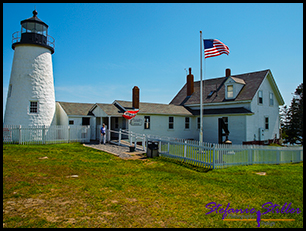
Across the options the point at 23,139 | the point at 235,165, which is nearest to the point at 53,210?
the point at 235,165

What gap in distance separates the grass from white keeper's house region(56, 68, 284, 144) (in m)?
11.0

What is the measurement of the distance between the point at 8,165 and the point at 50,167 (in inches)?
75.6

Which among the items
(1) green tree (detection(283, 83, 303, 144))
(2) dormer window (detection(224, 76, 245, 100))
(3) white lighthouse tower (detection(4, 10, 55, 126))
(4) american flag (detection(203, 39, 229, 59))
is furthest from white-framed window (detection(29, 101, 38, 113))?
(1) green tree (detection(283, 83, 303, 144))

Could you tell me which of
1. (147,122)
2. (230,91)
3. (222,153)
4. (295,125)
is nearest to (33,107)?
(147,122)

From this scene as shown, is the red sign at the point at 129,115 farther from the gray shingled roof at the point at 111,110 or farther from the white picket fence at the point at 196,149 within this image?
the white picket fence at the point at 196,149

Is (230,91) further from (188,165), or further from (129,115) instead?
(188,165)

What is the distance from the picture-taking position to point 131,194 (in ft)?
23.9

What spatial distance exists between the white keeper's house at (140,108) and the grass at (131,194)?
10821 millimetres

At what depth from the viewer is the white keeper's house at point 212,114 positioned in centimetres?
2259

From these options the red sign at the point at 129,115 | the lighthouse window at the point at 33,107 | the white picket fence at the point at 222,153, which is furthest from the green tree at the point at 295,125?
the lighthouse window at the point at 33,107

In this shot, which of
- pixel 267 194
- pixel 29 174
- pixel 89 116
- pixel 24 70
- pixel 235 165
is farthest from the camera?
pixel 89 116

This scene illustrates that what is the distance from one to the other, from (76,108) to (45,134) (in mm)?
4753

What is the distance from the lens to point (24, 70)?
20.9 m

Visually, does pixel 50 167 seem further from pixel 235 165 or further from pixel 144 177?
pixel 235 165
